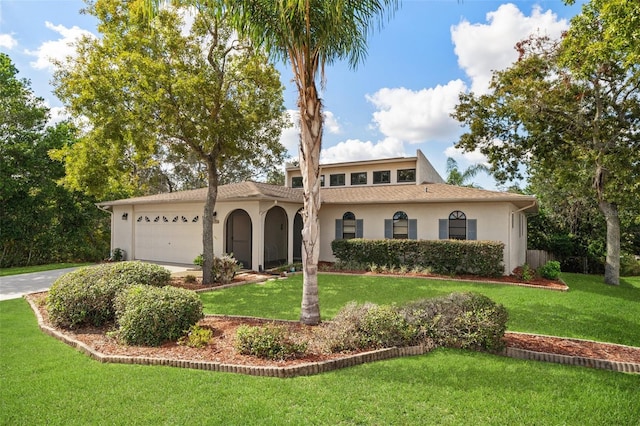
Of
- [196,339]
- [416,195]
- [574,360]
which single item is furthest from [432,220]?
[196,339]

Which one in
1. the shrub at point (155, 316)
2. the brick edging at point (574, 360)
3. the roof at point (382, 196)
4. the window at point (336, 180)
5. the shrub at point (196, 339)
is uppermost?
the window at point (336, 180)

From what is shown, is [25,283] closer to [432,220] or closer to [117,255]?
[117,255]

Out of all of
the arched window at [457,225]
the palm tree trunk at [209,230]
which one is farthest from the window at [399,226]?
the palm tree trunk at [209,230]

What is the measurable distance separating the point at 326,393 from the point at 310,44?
595 cm

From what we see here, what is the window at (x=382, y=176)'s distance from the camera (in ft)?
63.1

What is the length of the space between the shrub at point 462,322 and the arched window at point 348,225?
10.6 metres

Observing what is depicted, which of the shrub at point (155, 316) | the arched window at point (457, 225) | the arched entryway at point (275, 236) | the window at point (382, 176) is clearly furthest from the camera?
the window at point (382, 176)

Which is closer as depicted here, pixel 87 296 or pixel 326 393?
pixel 326 393

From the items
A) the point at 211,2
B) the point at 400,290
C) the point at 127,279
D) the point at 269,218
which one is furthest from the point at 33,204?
the point at 400,290

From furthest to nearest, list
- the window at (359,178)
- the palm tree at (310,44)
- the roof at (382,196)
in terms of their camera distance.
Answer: the window at (359,178) → the roof at (382,196) → the palm tree at (310,44)

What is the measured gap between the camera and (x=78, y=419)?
11.6 feet

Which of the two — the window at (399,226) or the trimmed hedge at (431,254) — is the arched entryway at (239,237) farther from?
the window at (399,226)

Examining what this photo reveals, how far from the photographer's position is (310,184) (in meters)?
6.87

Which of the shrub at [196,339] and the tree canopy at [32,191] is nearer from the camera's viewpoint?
the shrub at [196,339]
